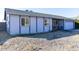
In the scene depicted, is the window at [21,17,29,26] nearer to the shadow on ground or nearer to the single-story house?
the single-story house

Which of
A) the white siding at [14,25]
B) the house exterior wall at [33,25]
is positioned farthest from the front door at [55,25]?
the white siding at [14,25]

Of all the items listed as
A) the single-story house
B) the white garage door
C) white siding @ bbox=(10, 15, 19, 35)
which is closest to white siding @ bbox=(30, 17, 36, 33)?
the single-story house

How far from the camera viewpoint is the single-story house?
1918mm

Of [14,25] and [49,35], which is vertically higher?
[14,25]

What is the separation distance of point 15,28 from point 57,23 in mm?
587

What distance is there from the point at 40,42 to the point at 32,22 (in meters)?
0.30

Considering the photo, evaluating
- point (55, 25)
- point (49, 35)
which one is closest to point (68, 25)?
point (55, 25)

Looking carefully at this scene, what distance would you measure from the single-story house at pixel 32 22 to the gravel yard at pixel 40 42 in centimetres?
8

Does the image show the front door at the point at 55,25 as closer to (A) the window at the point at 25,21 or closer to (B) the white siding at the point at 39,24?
(B) the white siding at the point at 39,24

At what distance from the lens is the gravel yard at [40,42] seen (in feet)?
6.53

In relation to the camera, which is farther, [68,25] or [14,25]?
[68,25]

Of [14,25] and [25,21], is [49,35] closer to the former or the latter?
[25,21]

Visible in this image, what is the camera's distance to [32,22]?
2.00m
